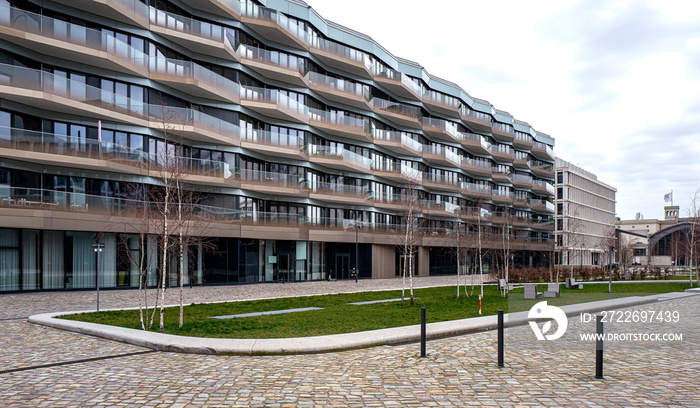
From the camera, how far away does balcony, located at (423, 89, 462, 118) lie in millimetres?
59812

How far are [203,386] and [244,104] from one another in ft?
105

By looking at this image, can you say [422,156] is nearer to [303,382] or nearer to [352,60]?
[352,60]

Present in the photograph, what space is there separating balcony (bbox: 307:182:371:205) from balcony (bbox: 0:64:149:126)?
15.6 m

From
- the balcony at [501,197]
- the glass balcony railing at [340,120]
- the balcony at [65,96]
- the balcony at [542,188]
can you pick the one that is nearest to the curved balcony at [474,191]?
the balcony at [501,197]

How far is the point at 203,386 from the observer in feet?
27.8

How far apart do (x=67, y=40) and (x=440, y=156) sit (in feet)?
134

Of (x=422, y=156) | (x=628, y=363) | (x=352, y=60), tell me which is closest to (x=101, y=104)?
(x=352, y=60)

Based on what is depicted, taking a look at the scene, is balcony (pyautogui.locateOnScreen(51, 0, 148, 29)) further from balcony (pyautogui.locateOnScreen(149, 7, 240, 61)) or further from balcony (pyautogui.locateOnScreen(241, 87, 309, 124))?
balcony (pyautogui.locateOnScreen(241, 87, 309, 124))

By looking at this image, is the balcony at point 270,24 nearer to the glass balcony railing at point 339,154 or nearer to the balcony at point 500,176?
the glass balcony railing at point 339,154

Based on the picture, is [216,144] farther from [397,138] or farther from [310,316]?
[310,316]

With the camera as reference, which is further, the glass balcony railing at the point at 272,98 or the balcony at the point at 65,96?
the glass balcony railing at the point at 272,98

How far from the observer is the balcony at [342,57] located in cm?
4494

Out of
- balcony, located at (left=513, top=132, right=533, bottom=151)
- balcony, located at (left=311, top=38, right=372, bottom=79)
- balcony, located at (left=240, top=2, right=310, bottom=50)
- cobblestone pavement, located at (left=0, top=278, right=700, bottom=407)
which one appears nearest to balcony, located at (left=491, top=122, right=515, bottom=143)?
balcony, located at (left=513, top=132, right=533, bottom=151)

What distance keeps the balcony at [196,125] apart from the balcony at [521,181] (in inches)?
2050
